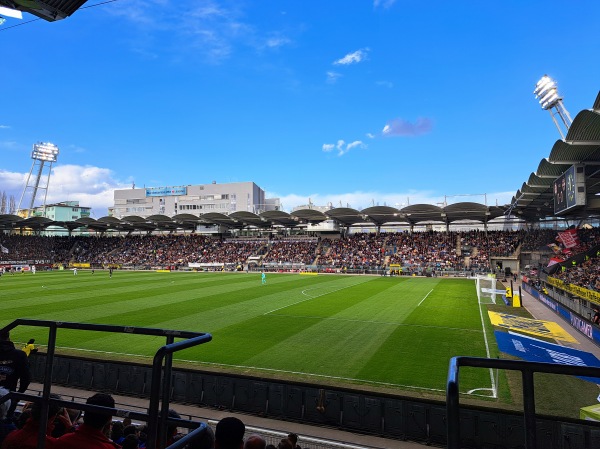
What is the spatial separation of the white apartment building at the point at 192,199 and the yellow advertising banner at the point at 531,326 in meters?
85.4

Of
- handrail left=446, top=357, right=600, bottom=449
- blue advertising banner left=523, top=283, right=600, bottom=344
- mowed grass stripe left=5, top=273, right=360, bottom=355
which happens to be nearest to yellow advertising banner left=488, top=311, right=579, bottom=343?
blue advertising banner left=523, top=283, right=600, bottom=344

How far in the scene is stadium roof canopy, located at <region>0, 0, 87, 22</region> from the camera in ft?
25.5

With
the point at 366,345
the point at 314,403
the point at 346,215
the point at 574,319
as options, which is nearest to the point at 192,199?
the point at 346,215

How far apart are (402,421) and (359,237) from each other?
2438 inches

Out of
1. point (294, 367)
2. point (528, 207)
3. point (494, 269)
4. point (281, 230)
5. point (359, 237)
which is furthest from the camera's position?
point (281, 230)

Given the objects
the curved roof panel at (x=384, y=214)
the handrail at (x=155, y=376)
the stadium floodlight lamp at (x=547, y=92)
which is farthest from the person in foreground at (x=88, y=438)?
the curved roof panel at (x=384, y=214)

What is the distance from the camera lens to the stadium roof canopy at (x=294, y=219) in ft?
191

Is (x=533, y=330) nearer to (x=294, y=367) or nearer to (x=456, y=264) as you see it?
(x=294, y=367)

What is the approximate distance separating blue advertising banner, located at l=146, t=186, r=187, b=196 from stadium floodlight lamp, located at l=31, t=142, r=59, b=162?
26736mm

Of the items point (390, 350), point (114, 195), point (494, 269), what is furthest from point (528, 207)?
point (114, 195)

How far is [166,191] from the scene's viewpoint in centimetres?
11738

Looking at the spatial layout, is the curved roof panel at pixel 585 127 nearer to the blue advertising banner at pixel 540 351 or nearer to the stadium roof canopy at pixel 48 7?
the blue advertising banner at pixel 540 351

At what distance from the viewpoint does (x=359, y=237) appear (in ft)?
233

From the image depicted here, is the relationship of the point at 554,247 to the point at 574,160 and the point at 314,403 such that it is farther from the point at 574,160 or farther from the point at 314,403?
the point at 314,403
